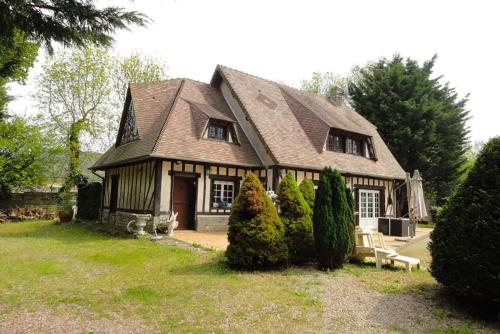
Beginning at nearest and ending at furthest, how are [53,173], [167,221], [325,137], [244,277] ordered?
[244,277]
[167,221]
[325,137]
[53,173]

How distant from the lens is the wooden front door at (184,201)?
496 inches

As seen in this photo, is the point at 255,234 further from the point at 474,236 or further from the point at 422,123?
the point at 422,123

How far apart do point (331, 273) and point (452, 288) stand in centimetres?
220

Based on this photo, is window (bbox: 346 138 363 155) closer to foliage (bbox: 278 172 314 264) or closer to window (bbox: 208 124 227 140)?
window (bbox: 208 124 227 140)

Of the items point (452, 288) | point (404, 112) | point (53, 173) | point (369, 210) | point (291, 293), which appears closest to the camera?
point (452, 288)

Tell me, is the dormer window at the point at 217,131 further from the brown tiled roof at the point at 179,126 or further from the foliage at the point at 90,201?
the foliage at the point at 90,201

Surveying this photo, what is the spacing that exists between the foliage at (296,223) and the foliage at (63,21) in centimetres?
459

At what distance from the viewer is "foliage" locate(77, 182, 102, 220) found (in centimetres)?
1711

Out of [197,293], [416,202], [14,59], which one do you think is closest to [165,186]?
[197,293]

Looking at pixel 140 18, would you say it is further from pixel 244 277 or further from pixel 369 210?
pixel 369 210

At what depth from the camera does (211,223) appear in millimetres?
12656

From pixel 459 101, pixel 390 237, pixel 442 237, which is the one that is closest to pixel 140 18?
pixel 442 237

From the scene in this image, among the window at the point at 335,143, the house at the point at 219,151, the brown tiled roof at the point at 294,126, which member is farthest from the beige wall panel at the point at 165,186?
the window at the point at 335,143

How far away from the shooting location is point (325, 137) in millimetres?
14906
